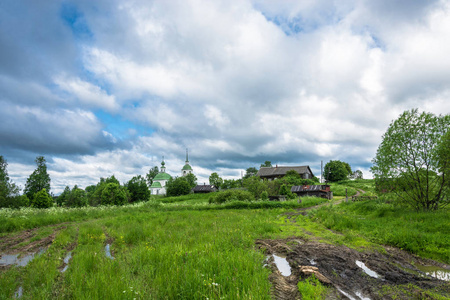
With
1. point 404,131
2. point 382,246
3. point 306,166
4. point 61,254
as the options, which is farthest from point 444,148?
point 306,166

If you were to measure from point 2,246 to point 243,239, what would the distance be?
14.0 meters

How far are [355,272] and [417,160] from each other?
15.0 m

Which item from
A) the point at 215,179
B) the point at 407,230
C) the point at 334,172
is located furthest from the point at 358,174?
the point at 407,230

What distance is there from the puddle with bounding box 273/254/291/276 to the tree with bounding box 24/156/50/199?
66.9 m

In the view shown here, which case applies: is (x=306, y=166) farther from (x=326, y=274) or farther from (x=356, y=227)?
(x=326, y=274)

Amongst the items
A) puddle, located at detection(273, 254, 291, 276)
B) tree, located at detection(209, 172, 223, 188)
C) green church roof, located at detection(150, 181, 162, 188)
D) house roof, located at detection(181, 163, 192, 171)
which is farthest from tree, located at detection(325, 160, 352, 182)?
puddle, located at detection(273, 254, 291, 276)

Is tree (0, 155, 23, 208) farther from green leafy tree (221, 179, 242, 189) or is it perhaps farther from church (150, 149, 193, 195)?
church (150, 149, 193, 195)

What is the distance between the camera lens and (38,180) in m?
58.8

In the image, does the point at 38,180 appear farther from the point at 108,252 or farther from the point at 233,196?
the point at 108,252

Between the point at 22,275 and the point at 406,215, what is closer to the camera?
the point at 22,275

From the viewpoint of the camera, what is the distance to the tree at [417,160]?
16328 millimetres

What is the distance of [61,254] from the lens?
409 inches

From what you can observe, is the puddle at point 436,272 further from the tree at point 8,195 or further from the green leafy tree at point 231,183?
the green leafy tree at point 231,183

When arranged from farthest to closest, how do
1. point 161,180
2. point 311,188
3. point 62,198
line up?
1. point 161,180
2. point 62,198
3. point 311,188
